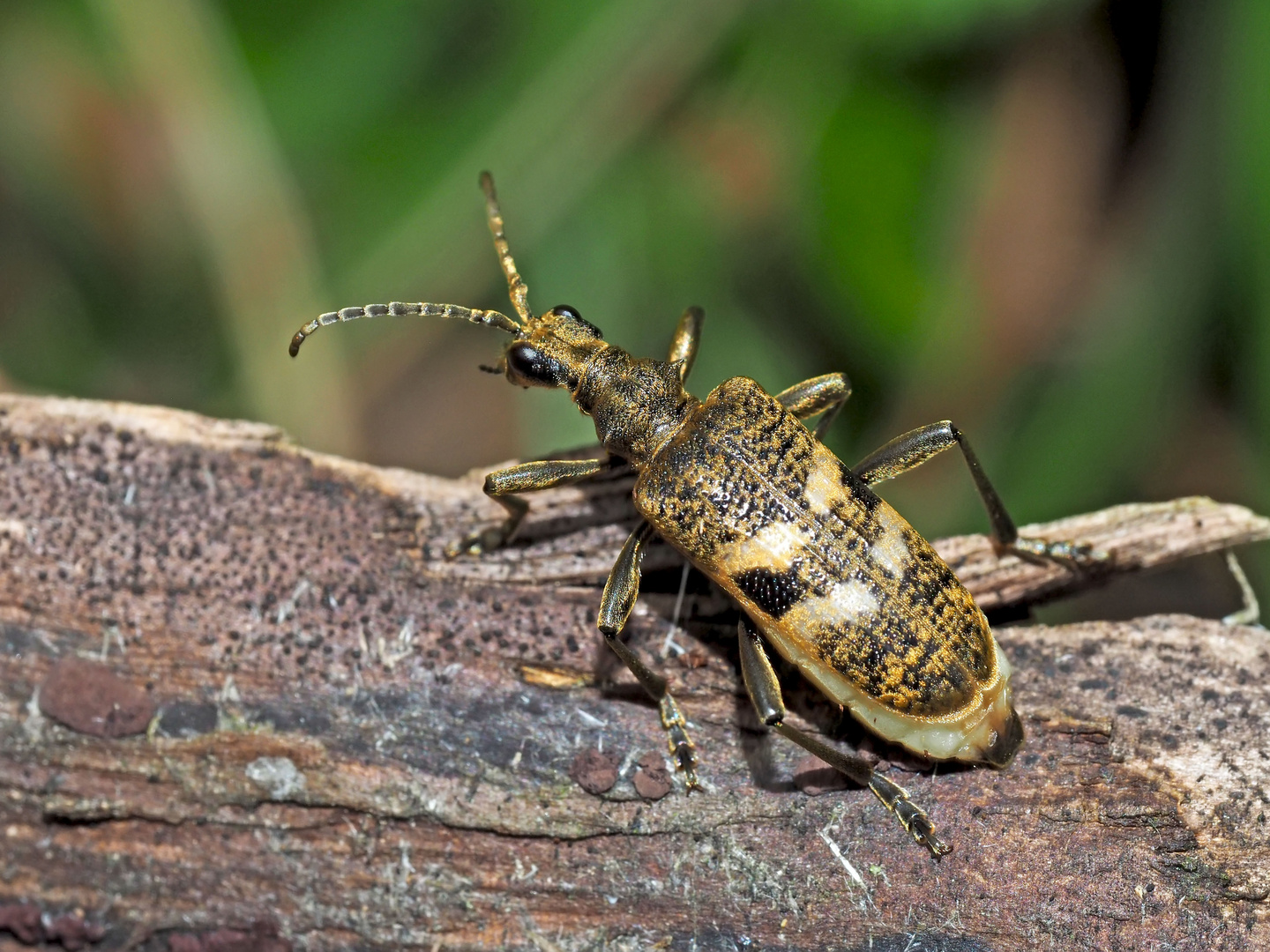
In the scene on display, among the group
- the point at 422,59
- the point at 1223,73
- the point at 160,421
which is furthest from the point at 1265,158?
the point at 160,421

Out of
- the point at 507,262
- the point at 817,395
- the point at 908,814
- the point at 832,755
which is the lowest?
the point at 908,814

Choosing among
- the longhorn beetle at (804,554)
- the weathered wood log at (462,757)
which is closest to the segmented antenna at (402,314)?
the longhorn beetle at (804,554)

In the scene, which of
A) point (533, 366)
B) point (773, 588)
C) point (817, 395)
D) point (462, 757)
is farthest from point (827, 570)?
point (533, 366)

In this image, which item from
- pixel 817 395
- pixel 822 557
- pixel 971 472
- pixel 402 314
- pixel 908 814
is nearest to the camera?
pixel 908 814

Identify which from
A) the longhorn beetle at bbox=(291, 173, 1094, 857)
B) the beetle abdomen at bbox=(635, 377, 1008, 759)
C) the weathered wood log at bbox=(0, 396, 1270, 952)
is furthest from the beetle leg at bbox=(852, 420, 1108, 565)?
the beetle abdomen at bbox=(635, 377, 1008, 759)

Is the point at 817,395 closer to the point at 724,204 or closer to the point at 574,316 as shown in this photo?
the point at 574,316

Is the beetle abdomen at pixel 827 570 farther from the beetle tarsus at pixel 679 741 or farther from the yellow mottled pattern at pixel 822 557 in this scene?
the beetle tarsus at pixel 679 741
